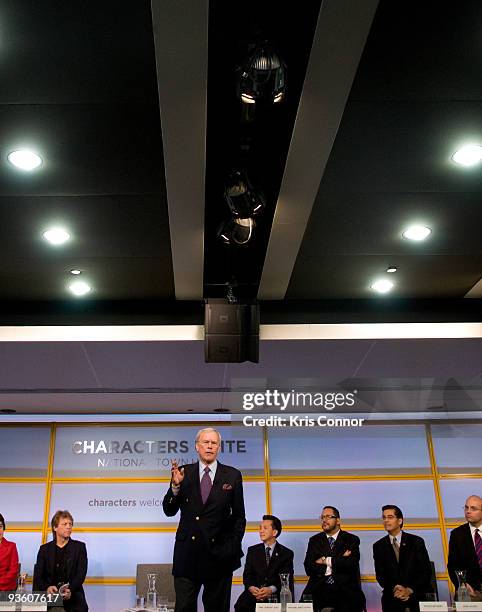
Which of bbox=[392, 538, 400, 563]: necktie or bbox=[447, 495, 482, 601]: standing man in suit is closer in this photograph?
bbox=[447, 495, 482, 601]: standing man in suit

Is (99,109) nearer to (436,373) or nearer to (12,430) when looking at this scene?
(436,373)

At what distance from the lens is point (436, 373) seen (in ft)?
19.5

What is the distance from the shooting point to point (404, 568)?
515 centimetres

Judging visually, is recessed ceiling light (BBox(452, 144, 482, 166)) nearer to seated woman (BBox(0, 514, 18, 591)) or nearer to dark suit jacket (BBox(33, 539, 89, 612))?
dark suit jacket (BBox(33, 539, 89, 612))

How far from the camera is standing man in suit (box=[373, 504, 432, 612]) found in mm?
4641

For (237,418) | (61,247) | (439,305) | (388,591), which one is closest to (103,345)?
(61,247)

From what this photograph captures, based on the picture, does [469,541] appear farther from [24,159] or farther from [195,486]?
[24,159]

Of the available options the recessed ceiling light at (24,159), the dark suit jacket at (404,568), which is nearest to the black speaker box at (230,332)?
the recessed ceiling light at (24,159)

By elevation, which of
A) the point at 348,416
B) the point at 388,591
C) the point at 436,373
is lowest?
the point at 388,591

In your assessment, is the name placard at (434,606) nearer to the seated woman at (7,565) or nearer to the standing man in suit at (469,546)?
the standing man in suit at (469,546)

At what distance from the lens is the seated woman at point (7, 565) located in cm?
592

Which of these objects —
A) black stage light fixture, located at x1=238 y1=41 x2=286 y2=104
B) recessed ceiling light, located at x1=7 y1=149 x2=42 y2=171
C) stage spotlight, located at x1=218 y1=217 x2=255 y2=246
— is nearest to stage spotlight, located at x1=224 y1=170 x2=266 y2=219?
stage spotlight, located at x1=218 y1=217 x2=255 y2=246

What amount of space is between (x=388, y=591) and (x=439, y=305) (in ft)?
7.48

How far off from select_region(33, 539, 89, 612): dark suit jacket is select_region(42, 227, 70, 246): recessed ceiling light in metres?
3.00
